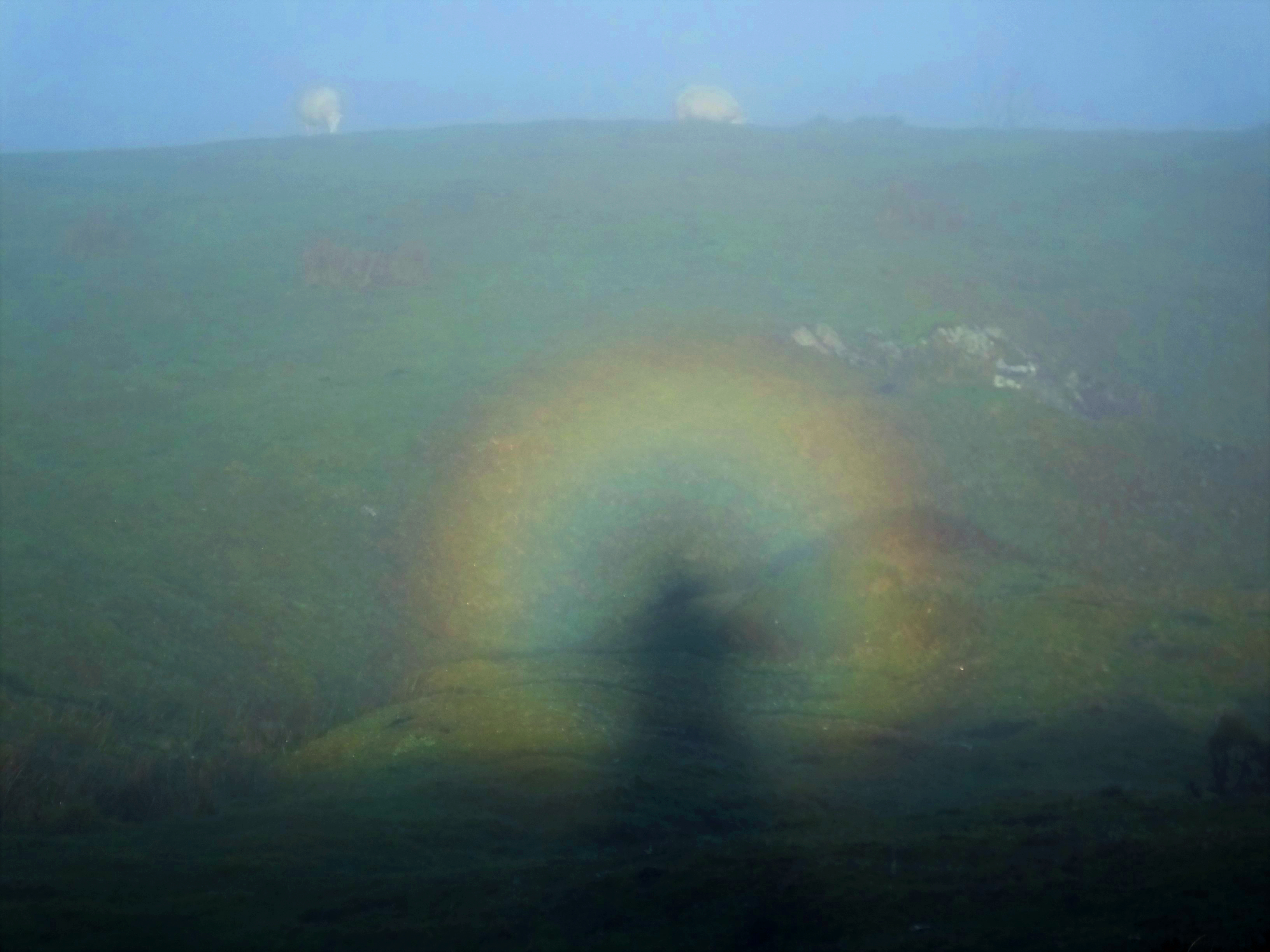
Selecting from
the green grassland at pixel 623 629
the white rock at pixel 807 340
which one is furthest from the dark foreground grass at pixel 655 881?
the white rock at pixel 807 340

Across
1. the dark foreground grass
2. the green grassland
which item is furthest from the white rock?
the dark foreground grass

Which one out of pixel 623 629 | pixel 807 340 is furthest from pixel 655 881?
pixel 807 340

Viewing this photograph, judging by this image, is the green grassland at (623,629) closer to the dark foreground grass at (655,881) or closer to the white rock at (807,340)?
the dark foreground grass at (655,881)

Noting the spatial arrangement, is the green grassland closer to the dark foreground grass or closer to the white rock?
the dark foreground grass

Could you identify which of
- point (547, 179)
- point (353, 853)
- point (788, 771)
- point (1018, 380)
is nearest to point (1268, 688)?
point (788, 771)

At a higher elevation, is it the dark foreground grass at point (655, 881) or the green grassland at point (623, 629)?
the green grassland at point (623, 629)

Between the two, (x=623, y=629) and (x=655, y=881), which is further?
(x=623, y=629)

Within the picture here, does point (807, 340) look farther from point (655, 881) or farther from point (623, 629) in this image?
point (655, 881)

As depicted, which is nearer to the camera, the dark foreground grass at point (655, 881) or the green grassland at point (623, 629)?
the dark foreground grass at point (655, 881)

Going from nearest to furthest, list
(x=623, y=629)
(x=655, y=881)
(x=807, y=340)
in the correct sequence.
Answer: (x=655, y=881) → (x=623, y=629) → (x=807, y=340)

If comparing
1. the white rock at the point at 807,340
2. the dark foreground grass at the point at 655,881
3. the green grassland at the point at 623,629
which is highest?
the white rock at the point at 807,340

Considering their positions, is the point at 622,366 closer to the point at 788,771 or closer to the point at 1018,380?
the point at 1018,380

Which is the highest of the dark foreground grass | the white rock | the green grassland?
the white rock
